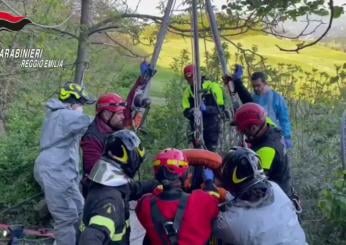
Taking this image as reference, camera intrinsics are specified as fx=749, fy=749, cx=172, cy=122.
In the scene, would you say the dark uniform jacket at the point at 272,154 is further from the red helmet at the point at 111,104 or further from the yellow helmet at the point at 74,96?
the yellow helmet at the point at 74,96

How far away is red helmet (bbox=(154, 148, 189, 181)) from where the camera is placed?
4.35 meters

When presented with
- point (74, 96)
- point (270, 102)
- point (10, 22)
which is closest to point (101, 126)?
point (74, 96)

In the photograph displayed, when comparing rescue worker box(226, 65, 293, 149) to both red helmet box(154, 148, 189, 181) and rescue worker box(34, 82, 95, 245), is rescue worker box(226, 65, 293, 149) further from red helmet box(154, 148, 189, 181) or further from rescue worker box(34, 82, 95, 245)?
red helmet box(154, 148, 189, 181)

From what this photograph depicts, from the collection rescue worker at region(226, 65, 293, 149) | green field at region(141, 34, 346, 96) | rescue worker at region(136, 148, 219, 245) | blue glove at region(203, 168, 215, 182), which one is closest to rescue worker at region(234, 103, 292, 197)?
blue glove at region(203, 168, 215, 182)

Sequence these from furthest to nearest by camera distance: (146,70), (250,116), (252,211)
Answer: (146,70) → (250,116) → (252,211)

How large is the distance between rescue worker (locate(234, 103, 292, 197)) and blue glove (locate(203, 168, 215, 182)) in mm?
515

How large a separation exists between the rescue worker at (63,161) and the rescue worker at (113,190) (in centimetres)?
227

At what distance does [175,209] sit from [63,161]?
9.06ft

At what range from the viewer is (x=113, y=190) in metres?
4.32

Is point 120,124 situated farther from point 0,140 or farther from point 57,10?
point 57,10

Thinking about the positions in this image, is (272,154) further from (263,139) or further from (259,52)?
(259,52)

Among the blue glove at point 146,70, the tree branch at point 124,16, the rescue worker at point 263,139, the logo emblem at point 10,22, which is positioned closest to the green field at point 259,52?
the tree branch at point 124,16

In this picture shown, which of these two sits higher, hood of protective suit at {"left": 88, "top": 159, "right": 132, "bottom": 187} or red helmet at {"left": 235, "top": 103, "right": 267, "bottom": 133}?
red helmet at {"left": 235, "top": 103, "right": 267, "bottom": 133}

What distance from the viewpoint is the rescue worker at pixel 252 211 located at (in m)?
4.06
